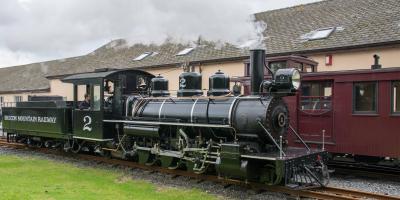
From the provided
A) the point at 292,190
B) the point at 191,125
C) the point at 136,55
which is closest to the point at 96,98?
the point at 191,125

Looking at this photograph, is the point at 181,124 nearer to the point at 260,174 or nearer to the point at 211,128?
the point at 211,128

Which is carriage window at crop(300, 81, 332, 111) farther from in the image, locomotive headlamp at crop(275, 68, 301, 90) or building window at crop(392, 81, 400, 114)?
locomotive headlamp at crop(275, 68, 301, 90)

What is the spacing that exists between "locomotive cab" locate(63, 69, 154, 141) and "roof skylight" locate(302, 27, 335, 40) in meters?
8.70

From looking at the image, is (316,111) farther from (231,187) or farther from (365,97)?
(231,187)

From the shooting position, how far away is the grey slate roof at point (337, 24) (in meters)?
17.5

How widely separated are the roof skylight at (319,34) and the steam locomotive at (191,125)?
28.3 feet

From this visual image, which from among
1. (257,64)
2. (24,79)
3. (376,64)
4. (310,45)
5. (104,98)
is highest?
(310,45)

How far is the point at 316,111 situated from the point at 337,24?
9.16 meters

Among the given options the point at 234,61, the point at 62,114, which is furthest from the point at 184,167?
the point at 234,61

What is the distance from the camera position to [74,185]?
32.8 feet

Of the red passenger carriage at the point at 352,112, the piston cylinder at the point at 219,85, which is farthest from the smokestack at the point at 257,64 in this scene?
the red passenger carriage at the point at 352,112

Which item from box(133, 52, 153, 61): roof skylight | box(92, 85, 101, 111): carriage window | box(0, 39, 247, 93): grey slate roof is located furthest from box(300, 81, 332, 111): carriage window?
box(133, 52, 153, 61): roof skylight

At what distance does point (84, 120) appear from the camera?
13.8 metres

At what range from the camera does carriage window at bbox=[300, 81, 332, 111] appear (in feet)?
39.7
